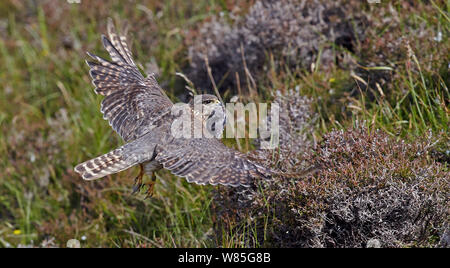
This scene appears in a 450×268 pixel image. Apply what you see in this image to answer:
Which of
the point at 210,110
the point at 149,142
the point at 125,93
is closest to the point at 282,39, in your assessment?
the point at 210,110

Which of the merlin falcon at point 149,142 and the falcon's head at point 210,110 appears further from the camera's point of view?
the falcon's head at point 210,110

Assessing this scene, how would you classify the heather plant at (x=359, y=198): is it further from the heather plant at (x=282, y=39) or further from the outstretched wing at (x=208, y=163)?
the heather plant at (x=282, y=39)

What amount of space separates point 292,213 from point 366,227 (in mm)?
605

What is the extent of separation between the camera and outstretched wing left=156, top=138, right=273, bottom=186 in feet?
14.0

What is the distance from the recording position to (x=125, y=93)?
553 cm

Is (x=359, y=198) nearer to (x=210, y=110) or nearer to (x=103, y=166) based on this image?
(x=210, y=110)

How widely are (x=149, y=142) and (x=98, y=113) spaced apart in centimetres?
247

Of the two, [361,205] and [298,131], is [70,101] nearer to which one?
[298,131]

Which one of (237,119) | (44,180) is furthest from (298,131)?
(44,180)

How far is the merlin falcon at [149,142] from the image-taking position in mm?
4352

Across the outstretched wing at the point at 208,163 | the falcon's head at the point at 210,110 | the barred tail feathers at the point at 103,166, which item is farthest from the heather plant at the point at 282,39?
the barred tail feathers at the point at 103,166

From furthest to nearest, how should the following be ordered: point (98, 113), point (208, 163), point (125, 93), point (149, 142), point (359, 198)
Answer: point (98, 113) < point (125, 93) < point (149, 142) < point (208, 163) < point (359, 198)

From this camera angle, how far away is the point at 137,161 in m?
4.73

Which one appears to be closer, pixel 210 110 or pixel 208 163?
pixel 208 163
